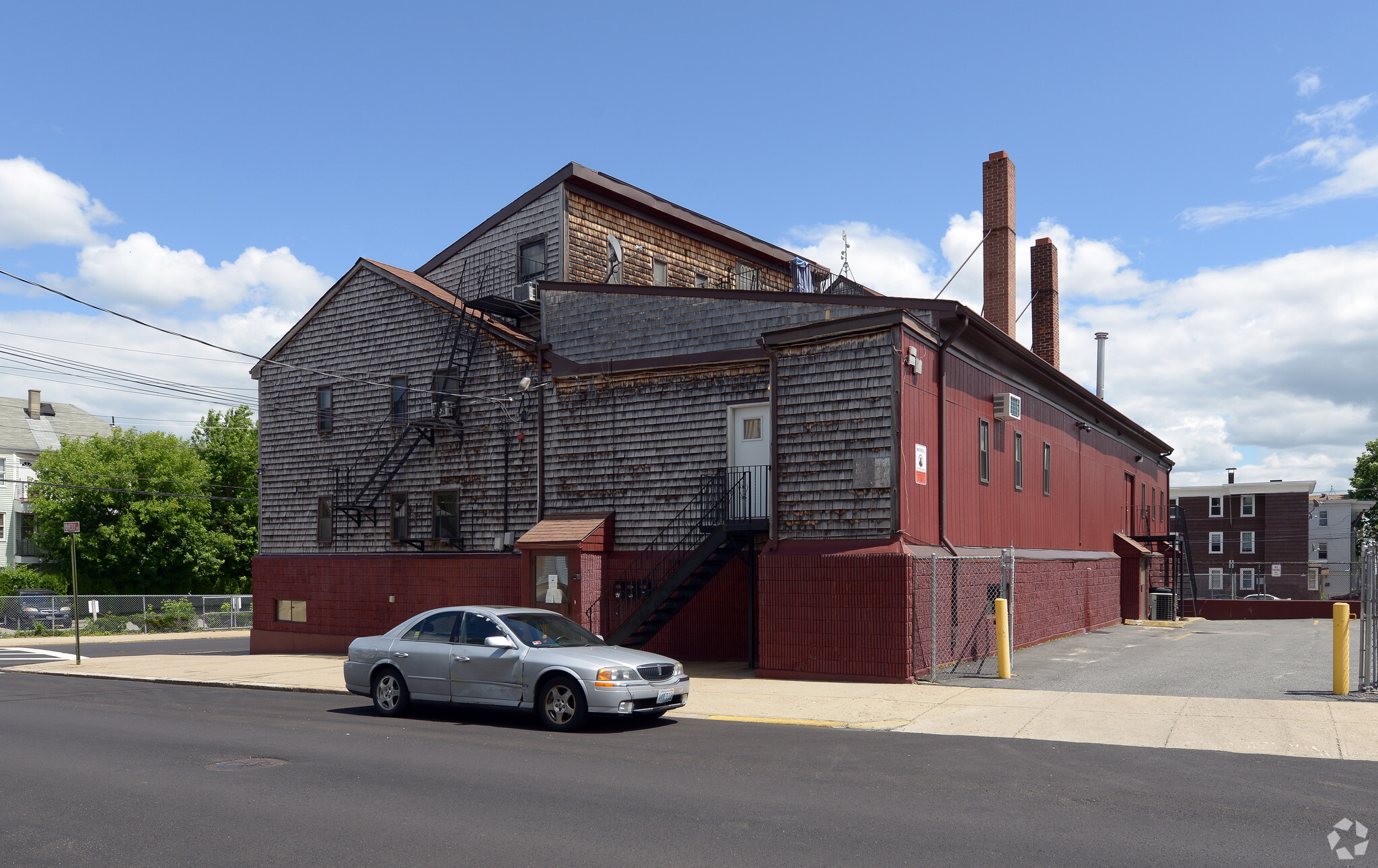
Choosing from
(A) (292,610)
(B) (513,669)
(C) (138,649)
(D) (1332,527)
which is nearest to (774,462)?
(B) (513,669)

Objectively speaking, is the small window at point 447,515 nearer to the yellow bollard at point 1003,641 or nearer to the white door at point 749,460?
the white door at point 749,460

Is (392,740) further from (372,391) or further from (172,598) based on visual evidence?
(172,598)

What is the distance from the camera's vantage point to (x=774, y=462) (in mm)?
16656

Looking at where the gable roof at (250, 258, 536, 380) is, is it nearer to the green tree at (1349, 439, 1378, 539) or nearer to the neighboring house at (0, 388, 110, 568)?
the neighboring house at (0, 388, 110, 568)

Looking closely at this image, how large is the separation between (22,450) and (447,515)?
162ft

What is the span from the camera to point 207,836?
6.85 m

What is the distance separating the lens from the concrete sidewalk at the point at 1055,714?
33.6ft

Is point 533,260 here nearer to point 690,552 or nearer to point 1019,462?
point 690,552

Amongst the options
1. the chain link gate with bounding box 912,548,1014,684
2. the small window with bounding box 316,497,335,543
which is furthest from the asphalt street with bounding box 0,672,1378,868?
the small window with bounding box 316,497,335,543

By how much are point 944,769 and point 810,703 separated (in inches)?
177

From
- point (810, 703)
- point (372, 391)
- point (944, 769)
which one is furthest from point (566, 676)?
point (372, 391)

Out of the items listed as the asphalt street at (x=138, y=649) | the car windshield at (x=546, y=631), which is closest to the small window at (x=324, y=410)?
the asphalt street at (x=138, y=649)

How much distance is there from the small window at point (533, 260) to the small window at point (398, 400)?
3.90 metres

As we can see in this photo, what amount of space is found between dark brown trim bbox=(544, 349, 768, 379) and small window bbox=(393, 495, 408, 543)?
5.59m
